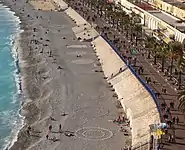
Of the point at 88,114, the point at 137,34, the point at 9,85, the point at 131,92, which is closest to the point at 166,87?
the point at 131,92

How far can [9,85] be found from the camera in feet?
259

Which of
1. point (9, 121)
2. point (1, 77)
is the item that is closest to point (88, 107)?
point (9, 121)

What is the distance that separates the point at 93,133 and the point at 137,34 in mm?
48129

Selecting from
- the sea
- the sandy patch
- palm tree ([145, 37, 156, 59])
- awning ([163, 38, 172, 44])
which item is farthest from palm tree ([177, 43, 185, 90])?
the sandy patch

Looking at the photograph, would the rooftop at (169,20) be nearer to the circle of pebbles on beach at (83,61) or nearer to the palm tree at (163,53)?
the palm tree at (163,53)

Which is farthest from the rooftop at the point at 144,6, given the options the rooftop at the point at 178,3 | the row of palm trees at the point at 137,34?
the rooftop at the point at 178,3

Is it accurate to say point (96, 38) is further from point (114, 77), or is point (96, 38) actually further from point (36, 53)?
point (114, 77)

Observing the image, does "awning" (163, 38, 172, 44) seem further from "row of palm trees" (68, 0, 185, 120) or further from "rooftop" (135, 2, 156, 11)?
"rooftop" (135, 2, 156, 11)

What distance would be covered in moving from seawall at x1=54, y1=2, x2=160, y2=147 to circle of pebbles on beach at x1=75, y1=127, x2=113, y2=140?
327 centimetres

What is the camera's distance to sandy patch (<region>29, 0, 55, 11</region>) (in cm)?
15494

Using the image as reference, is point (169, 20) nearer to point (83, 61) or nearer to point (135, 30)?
point (135, 30)

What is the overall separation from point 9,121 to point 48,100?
9.01 metres

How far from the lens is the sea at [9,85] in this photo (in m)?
60.8

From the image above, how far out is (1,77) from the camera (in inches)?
3282
